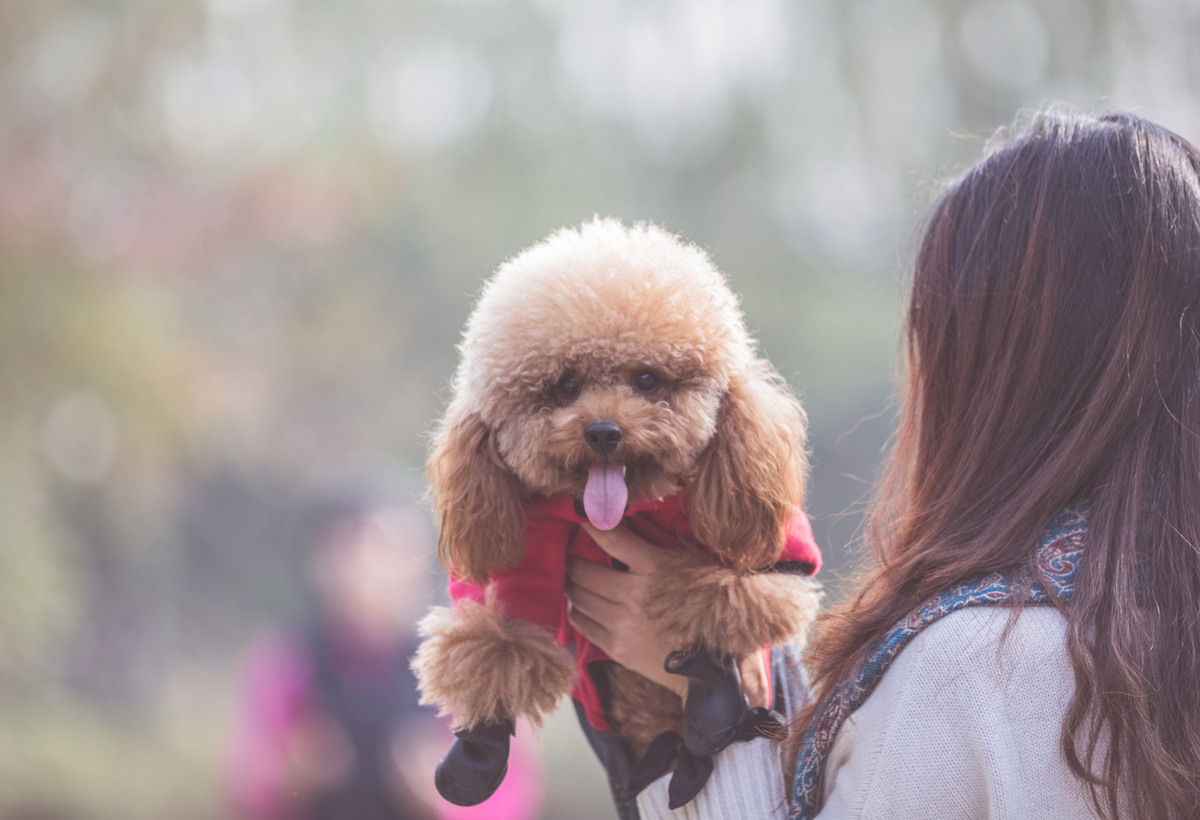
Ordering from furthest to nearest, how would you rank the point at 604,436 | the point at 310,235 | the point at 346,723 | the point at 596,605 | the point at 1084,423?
the point at 310,235 < the point at 346,723 < the point at 596,605 < the point at 604,436 < the point at 1084,423

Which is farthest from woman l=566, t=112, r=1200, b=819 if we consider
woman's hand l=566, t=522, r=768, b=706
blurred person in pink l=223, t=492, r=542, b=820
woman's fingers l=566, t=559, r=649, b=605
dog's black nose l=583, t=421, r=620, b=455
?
blurred person in pink l=223, t=492, r=542, b=820

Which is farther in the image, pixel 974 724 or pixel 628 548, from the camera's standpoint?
pixel 628 548

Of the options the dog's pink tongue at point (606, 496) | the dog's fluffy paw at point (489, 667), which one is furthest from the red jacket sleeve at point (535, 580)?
the dog's pink tongue at point (606, 496)

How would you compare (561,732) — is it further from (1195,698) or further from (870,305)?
(1195,698)

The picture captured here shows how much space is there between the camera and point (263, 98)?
24.7 feet

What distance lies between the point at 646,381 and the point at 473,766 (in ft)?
1.96

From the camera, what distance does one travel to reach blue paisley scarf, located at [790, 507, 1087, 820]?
3.20ft

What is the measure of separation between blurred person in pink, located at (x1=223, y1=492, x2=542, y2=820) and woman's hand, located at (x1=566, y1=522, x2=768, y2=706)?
1.07 meters

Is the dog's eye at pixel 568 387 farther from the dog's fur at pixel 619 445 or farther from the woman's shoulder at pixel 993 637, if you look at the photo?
the woman's shoulder at pixel 993 637

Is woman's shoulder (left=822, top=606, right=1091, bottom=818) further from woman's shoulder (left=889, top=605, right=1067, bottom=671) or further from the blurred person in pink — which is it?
the blurred person in pink

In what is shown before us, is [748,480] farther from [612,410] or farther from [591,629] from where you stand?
[591,629]

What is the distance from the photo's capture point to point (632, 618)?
1.35 metres

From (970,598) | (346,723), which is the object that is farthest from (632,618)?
(346,723)

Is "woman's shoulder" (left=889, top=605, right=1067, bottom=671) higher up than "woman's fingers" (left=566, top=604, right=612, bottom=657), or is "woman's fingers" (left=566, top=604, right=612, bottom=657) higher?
"woman's fingers" (left=566, top=604, right=612, bottom=657)
